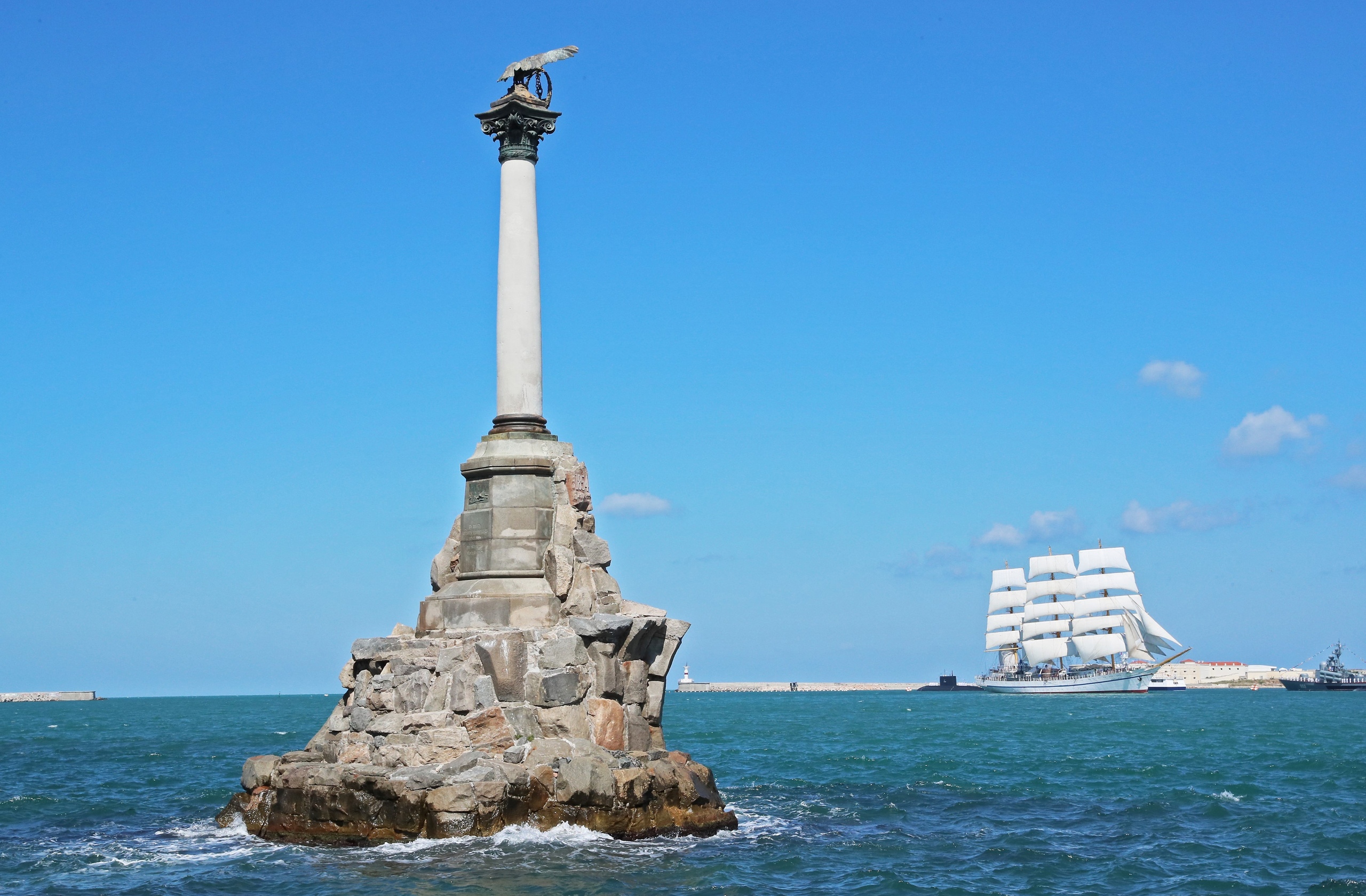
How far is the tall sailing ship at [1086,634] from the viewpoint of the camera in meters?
117

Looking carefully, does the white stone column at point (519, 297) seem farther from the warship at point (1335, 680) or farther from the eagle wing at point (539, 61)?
the warship at point (1335, 680)

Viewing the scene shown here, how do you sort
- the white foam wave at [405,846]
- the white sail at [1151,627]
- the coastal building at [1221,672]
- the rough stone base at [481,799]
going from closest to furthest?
1. the white foam wave at [405,846]
2. the rough stone base at [481,799]
3. the white sail at [1151,627]
4. the coastal building at [1221,672]

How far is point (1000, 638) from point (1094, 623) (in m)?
14.8

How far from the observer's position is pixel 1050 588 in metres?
122

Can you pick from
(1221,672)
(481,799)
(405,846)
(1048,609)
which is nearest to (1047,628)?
(1048,609)

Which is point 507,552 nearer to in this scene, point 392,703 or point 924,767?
point 392,703

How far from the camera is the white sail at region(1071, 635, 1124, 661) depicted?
382 feet

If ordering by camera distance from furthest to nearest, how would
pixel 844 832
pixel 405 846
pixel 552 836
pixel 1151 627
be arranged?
pixel 1151 627 < pixel 844 832 < pixel 552 836 < pixel 405 846

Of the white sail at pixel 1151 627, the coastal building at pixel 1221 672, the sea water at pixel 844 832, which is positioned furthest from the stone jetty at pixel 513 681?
the coastal building at pixel 1221 672

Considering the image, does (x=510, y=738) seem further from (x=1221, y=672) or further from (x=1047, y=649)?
(x=1221, y=672)

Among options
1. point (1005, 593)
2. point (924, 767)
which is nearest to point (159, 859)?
point (924, 767)

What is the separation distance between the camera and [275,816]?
718 inches

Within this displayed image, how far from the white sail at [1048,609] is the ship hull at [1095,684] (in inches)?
223

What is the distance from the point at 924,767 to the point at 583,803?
16.9 m
